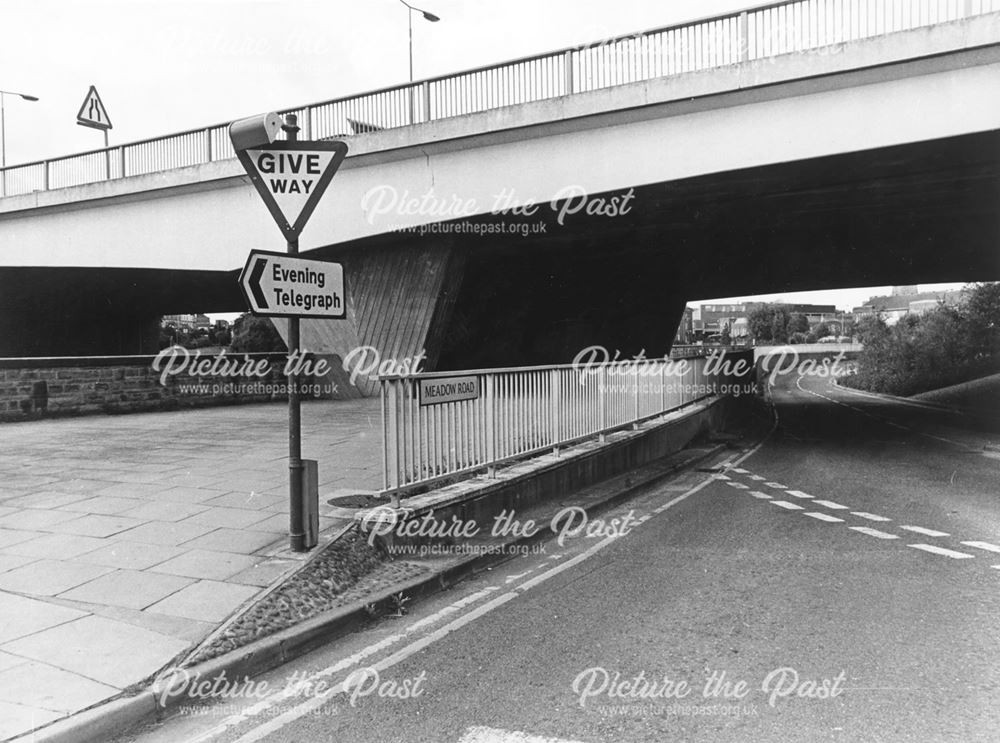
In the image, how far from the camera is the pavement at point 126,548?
166 inches

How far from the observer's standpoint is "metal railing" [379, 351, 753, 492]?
273 inches

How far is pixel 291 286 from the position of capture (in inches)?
236

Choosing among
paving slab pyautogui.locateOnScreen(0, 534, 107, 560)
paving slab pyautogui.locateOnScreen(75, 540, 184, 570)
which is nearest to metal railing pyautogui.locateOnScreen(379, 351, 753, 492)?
paving slab pyautogui.locateOnScreen(75, 540, 184, 570)

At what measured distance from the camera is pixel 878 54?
12.7 metres

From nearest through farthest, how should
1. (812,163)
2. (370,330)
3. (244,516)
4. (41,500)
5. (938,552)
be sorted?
(938,552) < (244,516) < (41,500) < (812,163) < (370,330)

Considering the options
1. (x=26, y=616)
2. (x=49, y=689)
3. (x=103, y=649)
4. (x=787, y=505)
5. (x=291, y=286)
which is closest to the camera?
(x=49, y=689)

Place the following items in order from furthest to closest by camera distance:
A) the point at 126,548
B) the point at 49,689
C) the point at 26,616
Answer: the point at 126,548
the point at 26,616
the point at 49,689

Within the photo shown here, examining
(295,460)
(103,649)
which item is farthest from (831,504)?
(103,649)

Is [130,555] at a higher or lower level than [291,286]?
lower

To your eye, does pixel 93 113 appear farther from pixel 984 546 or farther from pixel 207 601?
pixel 984 546

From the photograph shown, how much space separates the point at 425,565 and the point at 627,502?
3.96 m

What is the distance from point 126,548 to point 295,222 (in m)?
3.04

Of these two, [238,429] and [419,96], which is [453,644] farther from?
[419,96]

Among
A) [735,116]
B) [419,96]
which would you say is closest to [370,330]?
[419,96]
